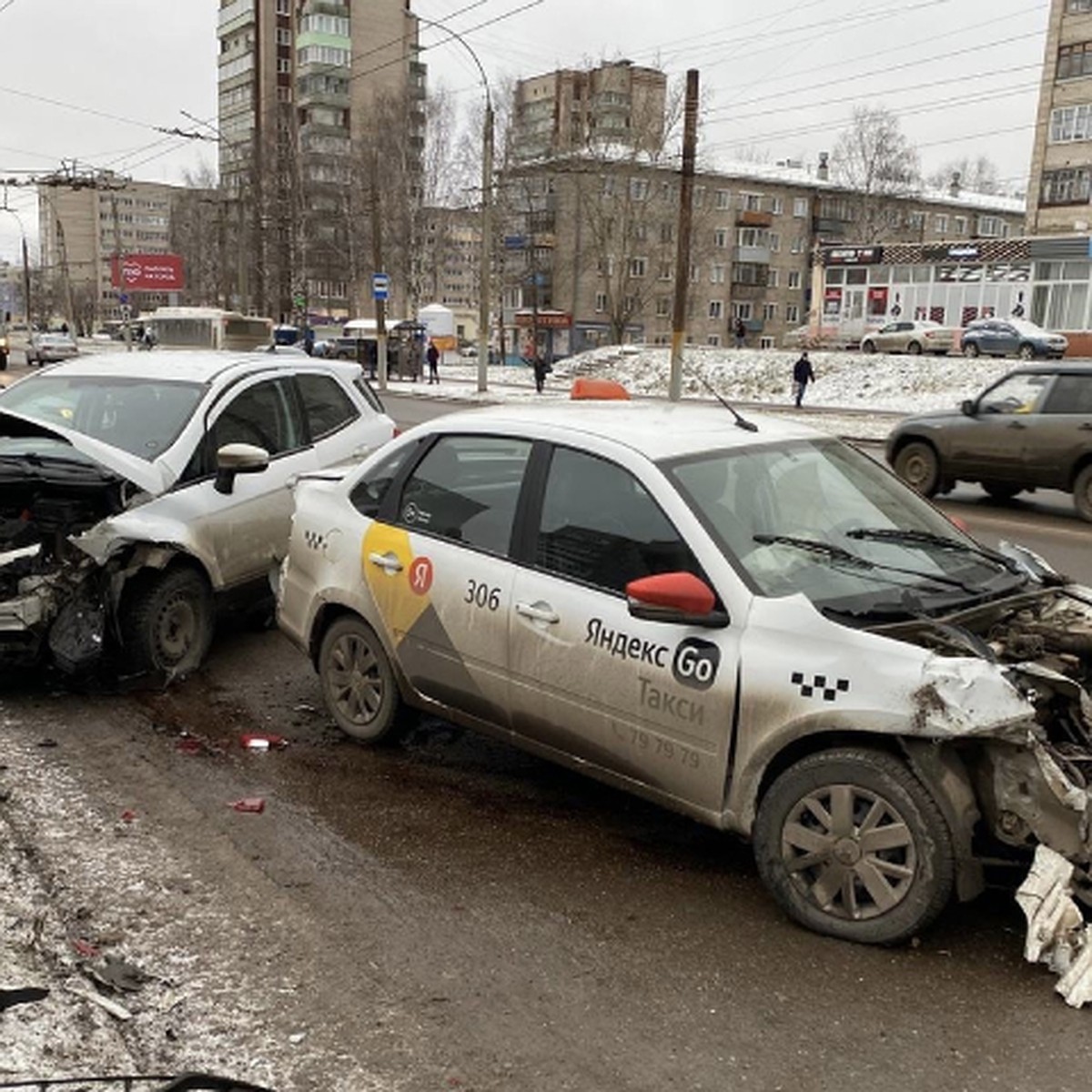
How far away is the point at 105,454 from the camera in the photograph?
6258mm

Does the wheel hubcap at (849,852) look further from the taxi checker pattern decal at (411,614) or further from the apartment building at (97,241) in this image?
the apartment building at (97,241)

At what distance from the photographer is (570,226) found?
7138 centimetres

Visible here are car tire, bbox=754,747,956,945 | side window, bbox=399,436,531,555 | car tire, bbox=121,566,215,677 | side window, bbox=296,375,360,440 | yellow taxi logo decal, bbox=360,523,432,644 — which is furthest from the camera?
side window, bbox=296,375,360,440

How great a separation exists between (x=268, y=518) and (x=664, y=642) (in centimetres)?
356

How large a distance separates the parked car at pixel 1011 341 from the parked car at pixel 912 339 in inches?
58.7

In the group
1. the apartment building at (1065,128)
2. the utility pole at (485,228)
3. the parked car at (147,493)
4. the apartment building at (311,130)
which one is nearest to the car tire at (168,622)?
the parked car at (147,493)

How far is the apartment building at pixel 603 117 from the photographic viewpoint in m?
54.3

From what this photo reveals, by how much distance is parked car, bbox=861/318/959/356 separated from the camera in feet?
139

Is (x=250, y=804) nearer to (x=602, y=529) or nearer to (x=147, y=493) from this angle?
(x=602, y=529)

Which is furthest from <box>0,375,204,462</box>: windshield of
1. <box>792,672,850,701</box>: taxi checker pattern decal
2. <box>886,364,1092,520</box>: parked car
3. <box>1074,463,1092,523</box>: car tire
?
<box>1074,463,1092,523</box>: car tire

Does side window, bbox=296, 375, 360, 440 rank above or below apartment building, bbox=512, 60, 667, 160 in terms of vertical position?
below

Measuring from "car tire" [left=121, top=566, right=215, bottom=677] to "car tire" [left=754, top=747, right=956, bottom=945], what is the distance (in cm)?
369

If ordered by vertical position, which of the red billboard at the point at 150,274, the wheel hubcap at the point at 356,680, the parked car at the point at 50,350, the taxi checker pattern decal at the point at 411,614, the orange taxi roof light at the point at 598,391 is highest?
the red billboard at the point at 150,274

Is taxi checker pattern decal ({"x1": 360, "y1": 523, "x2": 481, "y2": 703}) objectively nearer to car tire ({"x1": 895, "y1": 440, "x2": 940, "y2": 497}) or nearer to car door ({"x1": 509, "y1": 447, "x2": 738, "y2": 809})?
car door ({"x1": 509, "y1": 447, "x2": 738, "y2": 809})
